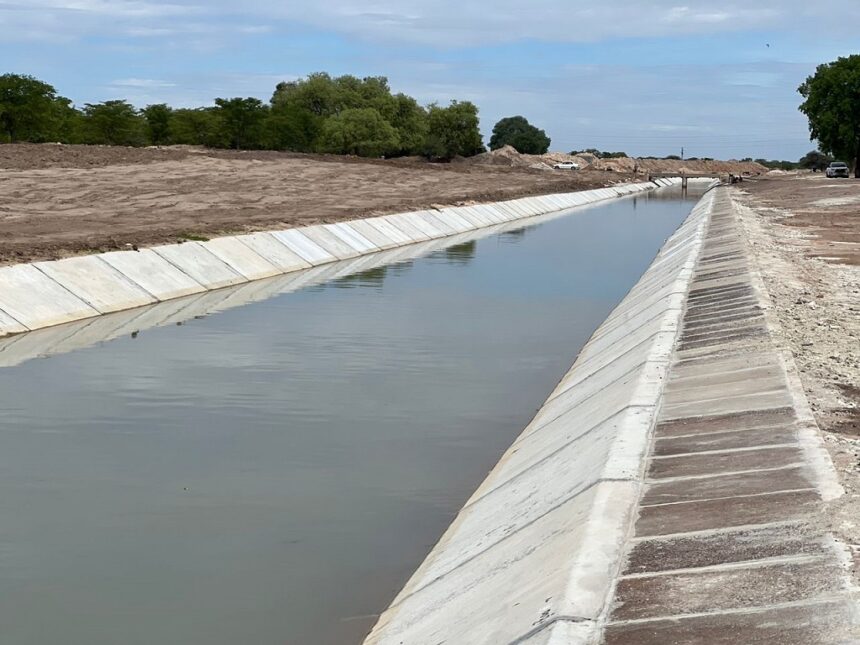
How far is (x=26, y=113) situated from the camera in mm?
77438

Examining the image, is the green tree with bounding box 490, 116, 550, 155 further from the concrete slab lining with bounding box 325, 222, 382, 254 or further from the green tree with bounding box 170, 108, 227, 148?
the concrete slab lining with bounding box 325, 222, 382, 254

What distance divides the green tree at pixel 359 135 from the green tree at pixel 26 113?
29381mm

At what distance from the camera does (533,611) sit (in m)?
6.16

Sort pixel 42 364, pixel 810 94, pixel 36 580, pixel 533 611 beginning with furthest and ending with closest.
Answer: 1. pixel 810 94
2. pixel 42 364
3. pixel 36 580
4. pixel 533 611

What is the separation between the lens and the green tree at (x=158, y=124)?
95.0 meters

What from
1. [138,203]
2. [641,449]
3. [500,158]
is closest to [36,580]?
[641,449]

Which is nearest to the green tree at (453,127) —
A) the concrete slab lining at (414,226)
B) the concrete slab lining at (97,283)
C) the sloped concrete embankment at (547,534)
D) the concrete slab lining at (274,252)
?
the concrete slab lining at (414,226)

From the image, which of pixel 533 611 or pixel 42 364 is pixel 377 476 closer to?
pixel 533 611

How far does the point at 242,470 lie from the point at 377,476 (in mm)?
1247

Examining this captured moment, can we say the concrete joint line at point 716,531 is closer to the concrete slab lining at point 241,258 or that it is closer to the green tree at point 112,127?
the concrete slab lining at point 241,258

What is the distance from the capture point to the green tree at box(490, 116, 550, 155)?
610ft

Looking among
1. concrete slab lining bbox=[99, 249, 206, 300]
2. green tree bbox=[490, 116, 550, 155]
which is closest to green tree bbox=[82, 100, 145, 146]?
concrete slab lining bbox=[99, 249, 206, 300]

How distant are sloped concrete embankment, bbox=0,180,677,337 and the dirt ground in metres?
11.4

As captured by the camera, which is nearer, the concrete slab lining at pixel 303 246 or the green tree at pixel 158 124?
the concrete slab lining at pixel 303 246
